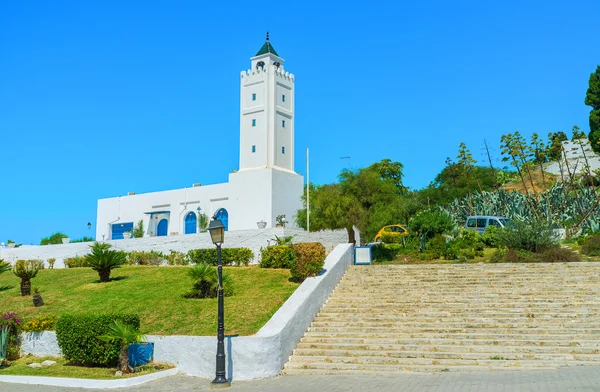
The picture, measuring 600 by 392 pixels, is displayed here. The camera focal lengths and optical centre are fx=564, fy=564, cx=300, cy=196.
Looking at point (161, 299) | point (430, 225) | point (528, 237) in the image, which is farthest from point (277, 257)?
point (528, 237)

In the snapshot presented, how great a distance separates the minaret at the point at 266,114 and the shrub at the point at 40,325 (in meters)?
23.8

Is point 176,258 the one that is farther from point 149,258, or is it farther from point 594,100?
point 594,100

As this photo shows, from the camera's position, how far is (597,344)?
451 inches

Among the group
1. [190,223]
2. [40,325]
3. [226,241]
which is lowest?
[40,325]

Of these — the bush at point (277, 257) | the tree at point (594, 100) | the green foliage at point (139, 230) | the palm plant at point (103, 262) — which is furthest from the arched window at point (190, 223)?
the tree at point (594, 100)

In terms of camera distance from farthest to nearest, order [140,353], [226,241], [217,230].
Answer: [226,241]
[140,353]
[217,230]

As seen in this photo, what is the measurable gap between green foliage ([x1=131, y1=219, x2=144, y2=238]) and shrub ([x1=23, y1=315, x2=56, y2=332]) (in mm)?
26414

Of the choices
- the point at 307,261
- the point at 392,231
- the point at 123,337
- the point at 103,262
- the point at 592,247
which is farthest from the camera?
the point at 392,231

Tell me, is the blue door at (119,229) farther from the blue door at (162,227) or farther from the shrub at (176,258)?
the shrub at (176,258)

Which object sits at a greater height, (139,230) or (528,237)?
(139,230)

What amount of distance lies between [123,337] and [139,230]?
100 ft

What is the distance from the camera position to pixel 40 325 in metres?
14.7

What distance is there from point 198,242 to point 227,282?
1205 cm

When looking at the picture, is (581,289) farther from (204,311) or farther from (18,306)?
(18,306)
